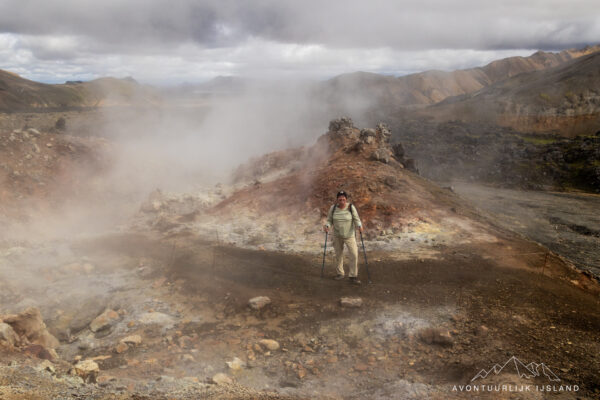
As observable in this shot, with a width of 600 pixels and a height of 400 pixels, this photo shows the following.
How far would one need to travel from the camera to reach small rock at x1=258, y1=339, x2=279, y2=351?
16.3 feet

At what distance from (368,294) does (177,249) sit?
4.84 metres

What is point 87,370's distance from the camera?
4230 mm

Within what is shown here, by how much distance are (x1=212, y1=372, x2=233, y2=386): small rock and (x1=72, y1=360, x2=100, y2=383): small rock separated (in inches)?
49.7

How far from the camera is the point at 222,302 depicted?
Answer: 20.8 feet

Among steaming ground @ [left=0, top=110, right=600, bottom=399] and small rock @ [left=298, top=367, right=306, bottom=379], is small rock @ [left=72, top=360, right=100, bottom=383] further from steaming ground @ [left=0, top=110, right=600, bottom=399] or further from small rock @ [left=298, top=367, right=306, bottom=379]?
small rock @ [left=298, top=367, right=306, bottom=379]

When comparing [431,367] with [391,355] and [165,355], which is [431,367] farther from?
[165,355]

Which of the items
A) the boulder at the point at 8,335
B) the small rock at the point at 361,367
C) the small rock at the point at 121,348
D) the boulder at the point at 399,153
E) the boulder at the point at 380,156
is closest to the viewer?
the boulder at the point at 8,335

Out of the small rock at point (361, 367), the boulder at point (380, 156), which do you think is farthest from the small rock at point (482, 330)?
the boulder at point (380, 156)

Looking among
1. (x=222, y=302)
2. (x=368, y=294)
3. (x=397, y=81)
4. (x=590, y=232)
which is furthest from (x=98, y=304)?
(x=397, y=81)

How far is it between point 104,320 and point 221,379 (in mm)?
2633

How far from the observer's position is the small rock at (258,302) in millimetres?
6020

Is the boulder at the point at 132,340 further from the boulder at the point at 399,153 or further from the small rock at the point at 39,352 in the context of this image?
the boulder at the point at 399,153

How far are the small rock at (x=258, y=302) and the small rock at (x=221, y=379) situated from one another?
1737mm

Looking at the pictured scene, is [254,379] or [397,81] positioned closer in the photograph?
[254,379]
